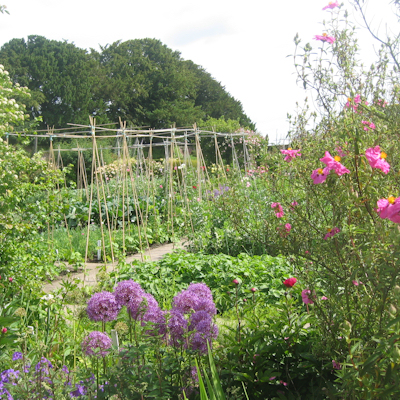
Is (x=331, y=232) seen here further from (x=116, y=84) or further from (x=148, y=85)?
(x=148, y=85)

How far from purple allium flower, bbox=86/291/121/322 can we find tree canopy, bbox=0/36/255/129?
25.6m

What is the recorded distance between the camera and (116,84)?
3009 centimetres

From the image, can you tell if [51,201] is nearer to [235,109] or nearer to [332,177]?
[332,177]

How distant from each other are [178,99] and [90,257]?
90.6ft

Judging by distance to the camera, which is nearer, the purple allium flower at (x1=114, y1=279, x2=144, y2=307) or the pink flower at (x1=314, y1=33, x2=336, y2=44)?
the purple allium flower at (x1=114, y1=279, x2=144, y2=307)

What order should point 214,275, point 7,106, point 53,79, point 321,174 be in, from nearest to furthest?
point 321,174, point 7,106, point 214,275, point 53,79

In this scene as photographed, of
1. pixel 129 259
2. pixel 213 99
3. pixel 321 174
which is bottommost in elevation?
pixel 129 259

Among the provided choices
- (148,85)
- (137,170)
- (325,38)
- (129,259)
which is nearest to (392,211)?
(325,38)

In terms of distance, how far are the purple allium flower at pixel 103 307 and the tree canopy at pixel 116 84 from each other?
83.8 feet

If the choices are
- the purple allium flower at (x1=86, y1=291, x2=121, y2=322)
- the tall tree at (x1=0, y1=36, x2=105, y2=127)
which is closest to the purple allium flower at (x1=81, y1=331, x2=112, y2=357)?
the purple allium flower at (x1=86, y1=291, x2=121, y2=322)

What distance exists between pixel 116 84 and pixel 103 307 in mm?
30379

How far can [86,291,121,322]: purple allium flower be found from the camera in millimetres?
1718

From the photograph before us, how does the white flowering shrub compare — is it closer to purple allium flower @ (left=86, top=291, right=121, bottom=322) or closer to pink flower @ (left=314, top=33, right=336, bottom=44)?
purple allium flower @ (left=86, top=291, right=121, bottom=322)

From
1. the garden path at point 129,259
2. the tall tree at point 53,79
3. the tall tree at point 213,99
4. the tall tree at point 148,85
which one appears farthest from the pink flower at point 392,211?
the tall tree at point 213,99
